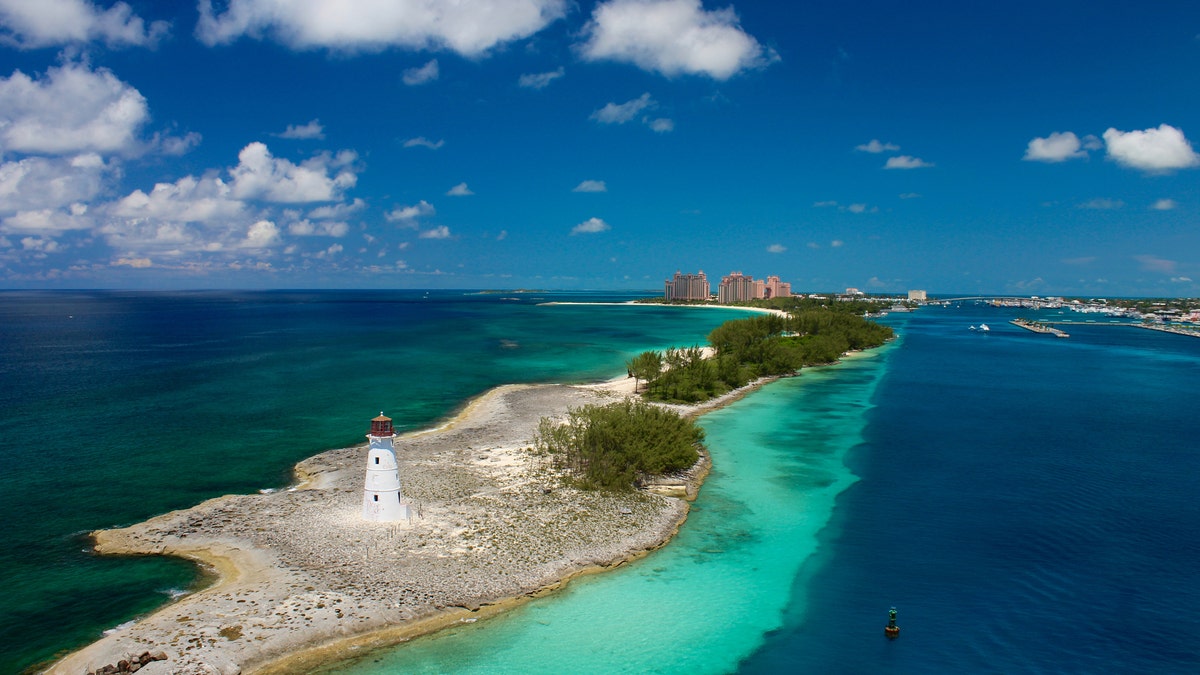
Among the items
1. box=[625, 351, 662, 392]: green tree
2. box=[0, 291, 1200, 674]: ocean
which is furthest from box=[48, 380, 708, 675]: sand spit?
box=[625, 351, 662, 392]: green tree

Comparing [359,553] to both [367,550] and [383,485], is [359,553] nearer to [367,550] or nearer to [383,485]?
[367,550]

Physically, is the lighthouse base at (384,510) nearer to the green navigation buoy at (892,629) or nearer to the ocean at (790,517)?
the ocean at (790,517)

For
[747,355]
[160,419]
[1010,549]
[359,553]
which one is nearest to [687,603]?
[359,553]

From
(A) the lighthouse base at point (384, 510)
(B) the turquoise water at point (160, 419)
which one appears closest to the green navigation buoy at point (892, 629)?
(A) the lighthouse base at point (384, 510)

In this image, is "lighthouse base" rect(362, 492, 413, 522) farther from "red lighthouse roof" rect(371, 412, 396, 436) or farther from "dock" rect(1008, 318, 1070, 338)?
"dock" rect(1008, 318, 1070, 338)

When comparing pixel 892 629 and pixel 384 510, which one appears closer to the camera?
pixel 892 629

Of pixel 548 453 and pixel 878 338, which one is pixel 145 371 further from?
pixel 878 338
